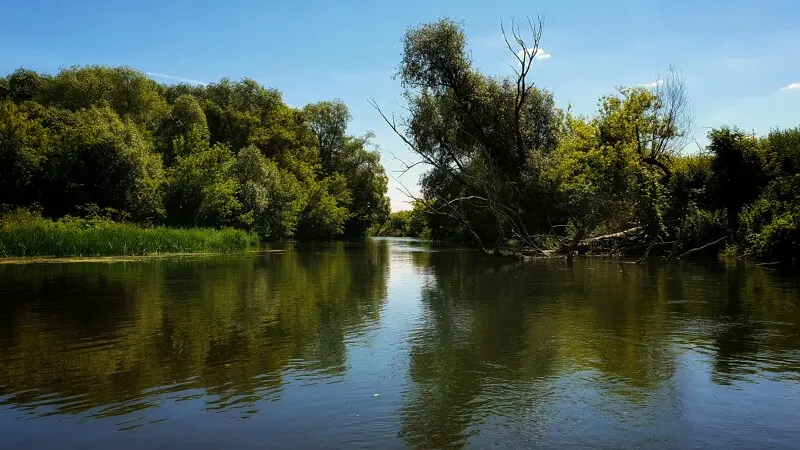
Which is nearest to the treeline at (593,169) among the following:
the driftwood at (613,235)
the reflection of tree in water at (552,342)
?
the driftwood at (613,235)

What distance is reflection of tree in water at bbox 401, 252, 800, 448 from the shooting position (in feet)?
22.2

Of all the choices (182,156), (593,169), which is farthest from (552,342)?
(182,156)

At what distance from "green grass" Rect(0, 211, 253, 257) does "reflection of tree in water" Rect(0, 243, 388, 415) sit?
8165 mm

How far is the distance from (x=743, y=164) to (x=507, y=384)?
3014 centimetres

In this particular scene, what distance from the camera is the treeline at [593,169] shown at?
30.7 meters

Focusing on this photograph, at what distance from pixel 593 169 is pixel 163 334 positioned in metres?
30.8

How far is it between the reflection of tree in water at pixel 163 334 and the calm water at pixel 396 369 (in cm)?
6

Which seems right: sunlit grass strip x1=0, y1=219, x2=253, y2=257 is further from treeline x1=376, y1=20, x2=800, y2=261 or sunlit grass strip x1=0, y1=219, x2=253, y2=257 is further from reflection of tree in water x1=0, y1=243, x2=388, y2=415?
treeline x1=376, y1=20, x2=800, y2=261

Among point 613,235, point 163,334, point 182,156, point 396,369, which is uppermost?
point 182,156

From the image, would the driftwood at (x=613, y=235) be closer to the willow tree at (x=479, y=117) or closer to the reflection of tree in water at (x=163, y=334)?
the willow tree at (x=479, y=117)

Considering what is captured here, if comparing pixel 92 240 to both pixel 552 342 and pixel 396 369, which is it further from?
pixel 552 342

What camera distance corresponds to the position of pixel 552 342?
10.4 metres

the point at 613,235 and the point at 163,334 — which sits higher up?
the point at 613,235

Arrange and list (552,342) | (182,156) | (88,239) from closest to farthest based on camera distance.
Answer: (552,342) → (88,239) → (182,156)
